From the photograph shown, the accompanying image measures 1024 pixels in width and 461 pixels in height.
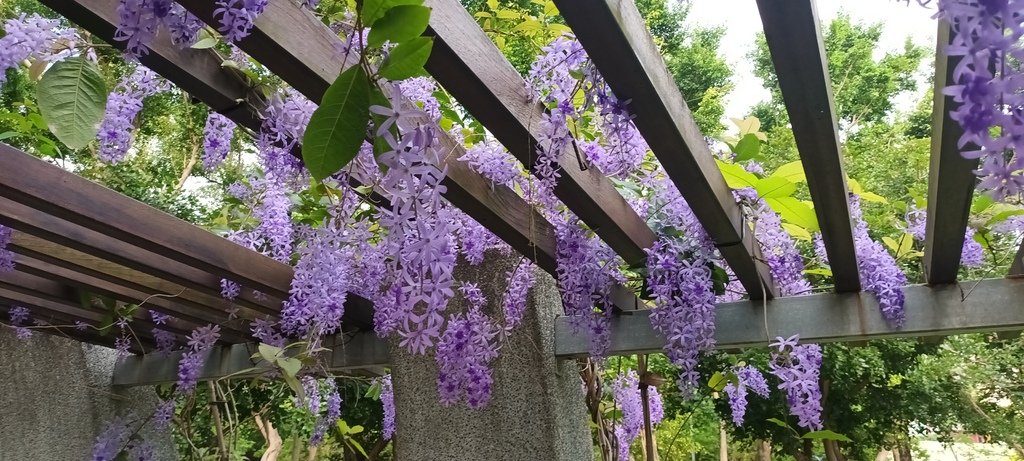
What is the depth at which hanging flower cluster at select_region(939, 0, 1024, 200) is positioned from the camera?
17.4 inches

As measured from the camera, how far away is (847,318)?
2115 millimetres

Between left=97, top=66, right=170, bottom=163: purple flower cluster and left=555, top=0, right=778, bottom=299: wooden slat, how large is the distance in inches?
41.1

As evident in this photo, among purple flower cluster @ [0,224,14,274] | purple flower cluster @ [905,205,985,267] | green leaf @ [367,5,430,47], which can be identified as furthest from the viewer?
purple flower cluster @ [905,205,985,267]

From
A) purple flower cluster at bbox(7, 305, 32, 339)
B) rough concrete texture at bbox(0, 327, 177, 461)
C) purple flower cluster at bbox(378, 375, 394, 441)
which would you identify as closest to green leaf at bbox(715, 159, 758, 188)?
purple flower cluster at bbox(378, 375, 394, 441)

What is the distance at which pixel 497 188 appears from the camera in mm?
1610

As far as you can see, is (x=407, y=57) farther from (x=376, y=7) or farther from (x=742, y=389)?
(x=742, y=389)

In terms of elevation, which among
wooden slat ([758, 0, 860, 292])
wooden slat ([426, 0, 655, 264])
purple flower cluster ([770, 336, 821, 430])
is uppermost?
wooden slat ([426, 0, 655, 264])

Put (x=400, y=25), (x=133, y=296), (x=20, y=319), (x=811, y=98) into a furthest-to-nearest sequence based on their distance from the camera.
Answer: (x=20, y=319)
(x=133, y=296)
(x=811, y=98)
(x=400, y=25)

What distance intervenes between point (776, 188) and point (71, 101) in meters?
1.36

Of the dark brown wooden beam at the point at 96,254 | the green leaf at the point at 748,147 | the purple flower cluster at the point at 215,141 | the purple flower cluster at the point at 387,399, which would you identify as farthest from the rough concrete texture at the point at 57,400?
the green leaf at the point at 748,147

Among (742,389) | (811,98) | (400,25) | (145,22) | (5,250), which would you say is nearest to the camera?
(400,25)

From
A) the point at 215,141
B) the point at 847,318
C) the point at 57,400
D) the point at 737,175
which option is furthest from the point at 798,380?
the point at 57,400

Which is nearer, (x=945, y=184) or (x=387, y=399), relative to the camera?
(x=945, y=184)

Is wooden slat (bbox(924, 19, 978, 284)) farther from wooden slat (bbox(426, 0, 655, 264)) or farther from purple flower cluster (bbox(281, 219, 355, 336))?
purple flower cluster (bbox(281, 219, 355, 336))
